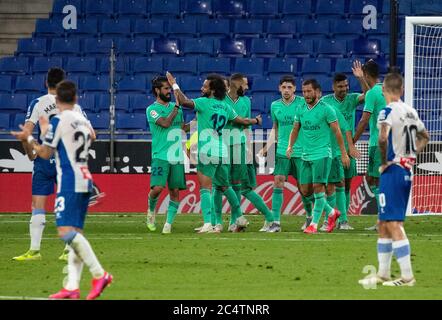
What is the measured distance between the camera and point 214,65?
2786cm

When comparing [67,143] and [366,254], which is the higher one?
[67,143]

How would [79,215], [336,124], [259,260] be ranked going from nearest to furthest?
[79,215] < [259,260] < [336,124]

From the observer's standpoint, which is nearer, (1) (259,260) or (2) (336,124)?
(1) (259,260)

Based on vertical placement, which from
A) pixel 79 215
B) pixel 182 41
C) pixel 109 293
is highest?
pixel 182 41

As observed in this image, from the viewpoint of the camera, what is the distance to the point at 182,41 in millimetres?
28797

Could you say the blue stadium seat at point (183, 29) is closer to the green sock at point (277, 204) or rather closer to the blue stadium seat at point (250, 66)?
the blue stadium seat at point (250, 66)

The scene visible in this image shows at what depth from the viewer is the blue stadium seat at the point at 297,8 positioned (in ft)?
96.2

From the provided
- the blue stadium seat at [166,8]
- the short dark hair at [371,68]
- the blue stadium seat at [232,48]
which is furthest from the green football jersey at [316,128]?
the blue stadium seat at [166,8]

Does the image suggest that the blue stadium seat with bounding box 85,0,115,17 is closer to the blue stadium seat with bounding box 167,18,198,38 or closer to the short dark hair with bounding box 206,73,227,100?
the blue stadium seat with bounding box 167,18,198,38

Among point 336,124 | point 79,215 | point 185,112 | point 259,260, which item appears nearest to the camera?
point 79,215

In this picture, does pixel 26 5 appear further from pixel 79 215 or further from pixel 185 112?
pixel 79 215

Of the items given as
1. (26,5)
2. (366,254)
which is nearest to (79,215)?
(366,254)

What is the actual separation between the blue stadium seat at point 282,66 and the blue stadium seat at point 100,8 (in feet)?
14.9
